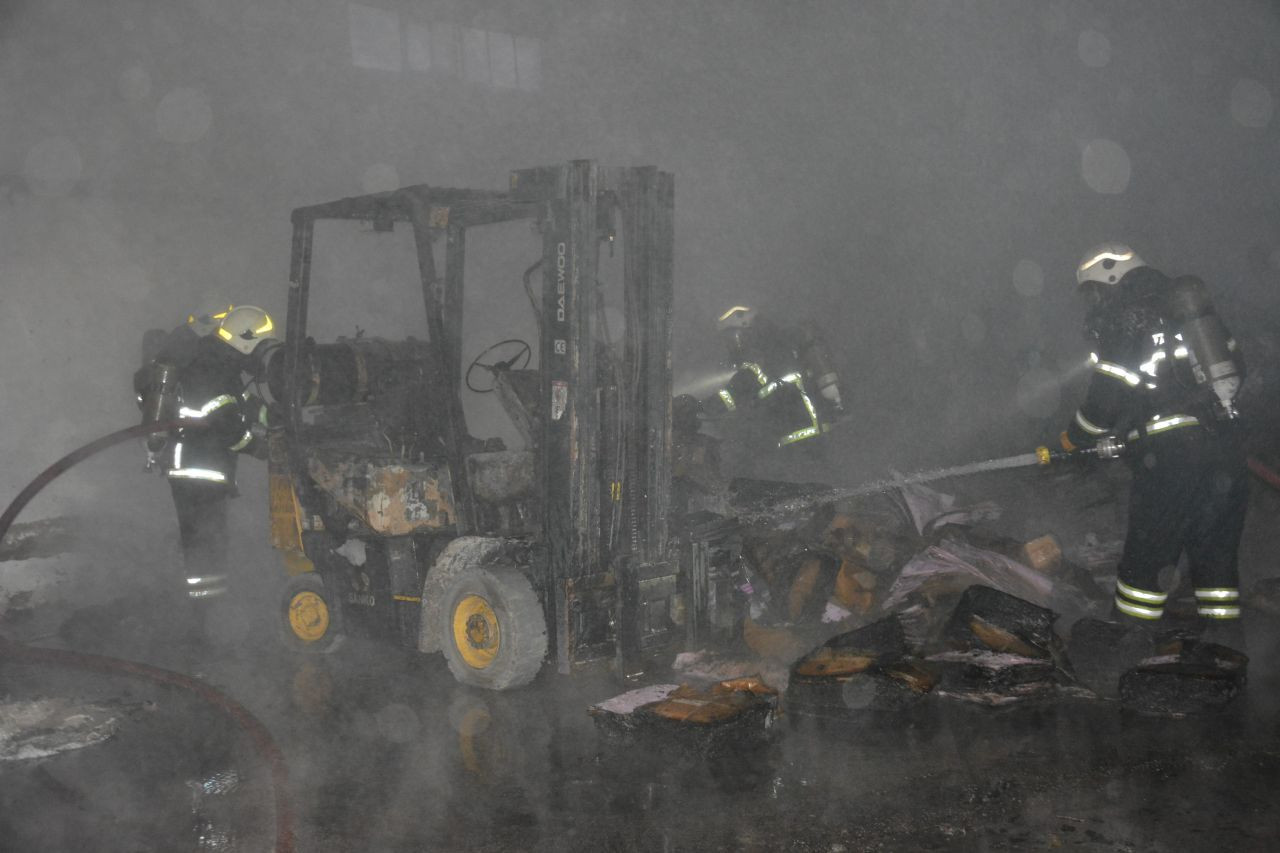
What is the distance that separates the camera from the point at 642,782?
12.2 feet

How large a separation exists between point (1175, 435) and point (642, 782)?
10.6ft

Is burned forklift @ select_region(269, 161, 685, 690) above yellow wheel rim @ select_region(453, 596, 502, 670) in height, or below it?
above

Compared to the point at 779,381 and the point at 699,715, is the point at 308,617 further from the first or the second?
Answer: the point at 779,381

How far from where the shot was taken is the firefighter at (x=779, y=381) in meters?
8.03

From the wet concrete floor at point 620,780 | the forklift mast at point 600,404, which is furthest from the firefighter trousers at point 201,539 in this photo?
the forklift mast at point 600,404

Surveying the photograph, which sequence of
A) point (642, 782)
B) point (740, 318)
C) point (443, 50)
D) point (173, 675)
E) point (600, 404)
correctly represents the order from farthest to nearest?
point (443, 50), point (740, 318), point (600, 404), point (173, 675), point (642, 782)

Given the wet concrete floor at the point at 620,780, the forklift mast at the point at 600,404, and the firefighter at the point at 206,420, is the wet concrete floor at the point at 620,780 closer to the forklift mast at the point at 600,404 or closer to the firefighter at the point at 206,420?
the forklift mast at the point at 600,404

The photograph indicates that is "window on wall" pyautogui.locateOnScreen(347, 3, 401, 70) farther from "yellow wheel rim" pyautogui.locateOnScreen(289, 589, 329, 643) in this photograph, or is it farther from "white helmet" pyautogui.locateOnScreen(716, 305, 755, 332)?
"yellow wheel rim" pyautogui.locateOnScreen(289, 589, 329, 643)

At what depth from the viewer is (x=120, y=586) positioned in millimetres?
7953

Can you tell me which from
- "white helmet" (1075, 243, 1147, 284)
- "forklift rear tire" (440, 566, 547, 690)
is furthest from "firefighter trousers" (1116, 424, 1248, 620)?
"forklift rear tire" (440, 566, 547, 690)

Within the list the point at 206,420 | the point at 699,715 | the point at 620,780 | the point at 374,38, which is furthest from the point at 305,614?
the point at 374,38

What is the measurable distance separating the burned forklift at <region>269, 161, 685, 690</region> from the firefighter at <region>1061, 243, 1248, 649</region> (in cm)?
240

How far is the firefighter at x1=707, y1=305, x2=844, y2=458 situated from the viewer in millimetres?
8031

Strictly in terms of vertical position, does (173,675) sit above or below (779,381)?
A: below
